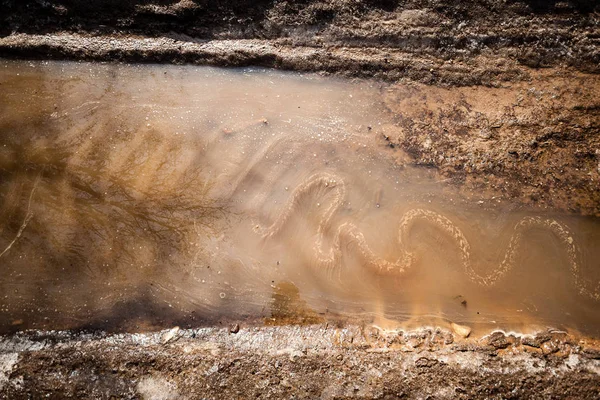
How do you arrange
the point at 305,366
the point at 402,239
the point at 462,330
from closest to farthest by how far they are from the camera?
the point at 305,366 → the point at 462,330 → the point at 402,239

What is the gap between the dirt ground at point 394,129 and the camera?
3.29m

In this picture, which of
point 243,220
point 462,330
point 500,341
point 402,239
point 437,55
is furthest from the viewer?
point 437,55

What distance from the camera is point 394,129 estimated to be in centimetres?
425

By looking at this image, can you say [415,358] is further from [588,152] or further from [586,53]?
[586,53]

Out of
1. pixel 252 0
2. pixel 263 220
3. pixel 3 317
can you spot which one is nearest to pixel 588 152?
pixel 263 220

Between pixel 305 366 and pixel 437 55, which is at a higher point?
pixel 437 55

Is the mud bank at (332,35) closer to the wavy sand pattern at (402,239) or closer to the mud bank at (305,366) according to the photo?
the wavy sand pattern at (402,239)

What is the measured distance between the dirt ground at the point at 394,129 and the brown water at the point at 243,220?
0.21m

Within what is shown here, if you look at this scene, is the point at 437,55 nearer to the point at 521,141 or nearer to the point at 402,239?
the point at 521,141

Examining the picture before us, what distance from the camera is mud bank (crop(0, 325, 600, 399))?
10.6 feet

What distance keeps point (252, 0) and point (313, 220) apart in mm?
2669

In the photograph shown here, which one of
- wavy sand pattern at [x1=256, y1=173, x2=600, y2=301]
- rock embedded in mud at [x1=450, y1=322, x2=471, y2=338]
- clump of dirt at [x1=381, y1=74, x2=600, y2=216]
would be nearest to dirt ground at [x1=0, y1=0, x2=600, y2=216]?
clump of dirt at [x1=381, y1=74, x2=600, y2=216]

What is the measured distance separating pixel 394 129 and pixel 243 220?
210cm

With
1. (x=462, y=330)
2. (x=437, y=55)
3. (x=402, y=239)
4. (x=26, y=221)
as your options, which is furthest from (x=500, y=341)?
(x=26, y=221)
